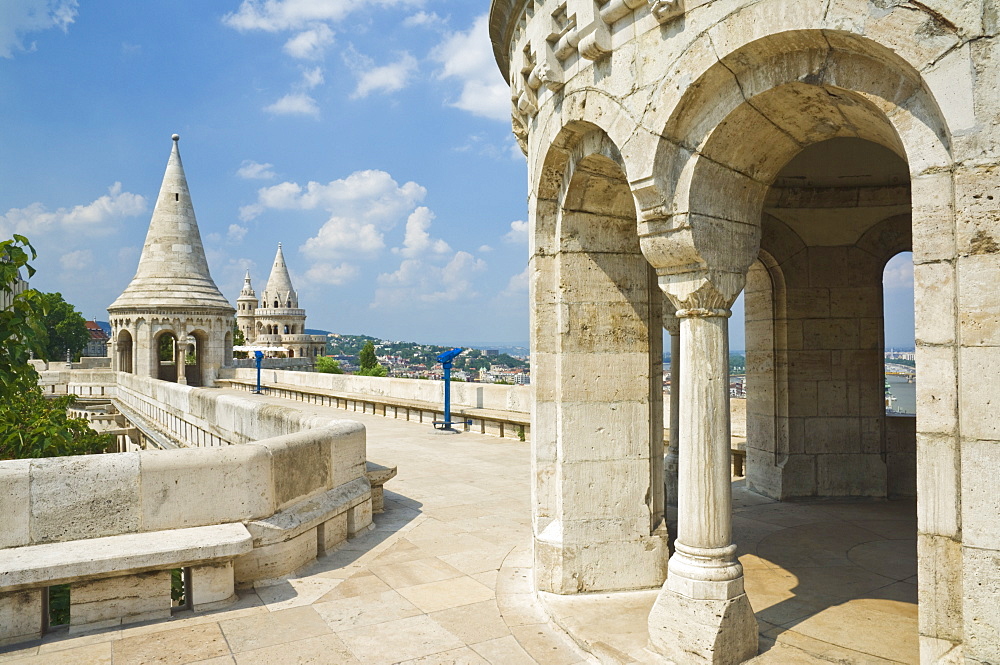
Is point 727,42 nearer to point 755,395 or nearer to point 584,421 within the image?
point 584,421

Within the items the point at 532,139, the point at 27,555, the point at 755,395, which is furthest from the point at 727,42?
the point at 755,395

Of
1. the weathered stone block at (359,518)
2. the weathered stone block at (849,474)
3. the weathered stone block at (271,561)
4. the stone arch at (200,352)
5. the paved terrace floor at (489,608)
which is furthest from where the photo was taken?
the stone arch at (200,352)

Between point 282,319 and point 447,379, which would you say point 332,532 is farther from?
point 282,319

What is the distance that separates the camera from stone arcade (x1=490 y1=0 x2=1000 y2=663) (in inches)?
110

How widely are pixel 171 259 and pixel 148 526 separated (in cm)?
3163

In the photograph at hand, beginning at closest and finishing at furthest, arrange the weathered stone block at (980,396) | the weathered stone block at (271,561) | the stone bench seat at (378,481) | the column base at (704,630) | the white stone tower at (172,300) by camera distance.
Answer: the weathered stone block at (980,396) < the column base at (704,630) < the weathered stone block at (271,561) < the stone bench seat at (378,481) < the white stone tower at (172,300)

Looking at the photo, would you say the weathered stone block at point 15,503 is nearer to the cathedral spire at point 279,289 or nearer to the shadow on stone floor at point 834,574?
the shadow on stone floor at point 834,574

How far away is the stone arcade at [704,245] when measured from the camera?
2.79 meters

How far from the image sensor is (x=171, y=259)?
33.1 meters

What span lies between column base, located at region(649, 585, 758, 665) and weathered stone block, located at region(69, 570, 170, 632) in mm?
3198

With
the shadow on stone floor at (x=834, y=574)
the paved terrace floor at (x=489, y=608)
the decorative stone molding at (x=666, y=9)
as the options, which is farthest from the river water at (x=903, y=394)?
the decorative stone molding at (x=666, y=9)

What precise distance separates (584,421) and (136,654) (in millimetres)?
3119

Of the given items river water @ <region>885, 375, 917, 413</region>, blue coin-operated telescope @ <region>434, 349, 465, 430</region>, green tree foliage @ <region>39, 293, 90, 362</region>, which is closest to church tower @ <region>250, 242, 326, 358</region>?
green tree foliage @ <region>39, 293, 90, 362</region>

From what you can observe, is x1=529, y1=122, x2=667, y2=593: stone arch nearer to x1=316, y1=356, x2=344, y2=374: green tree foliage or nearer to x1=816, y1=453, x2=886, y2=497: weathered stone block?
x1=816, y1=453, x2=886, y2=497: weathered stone block
